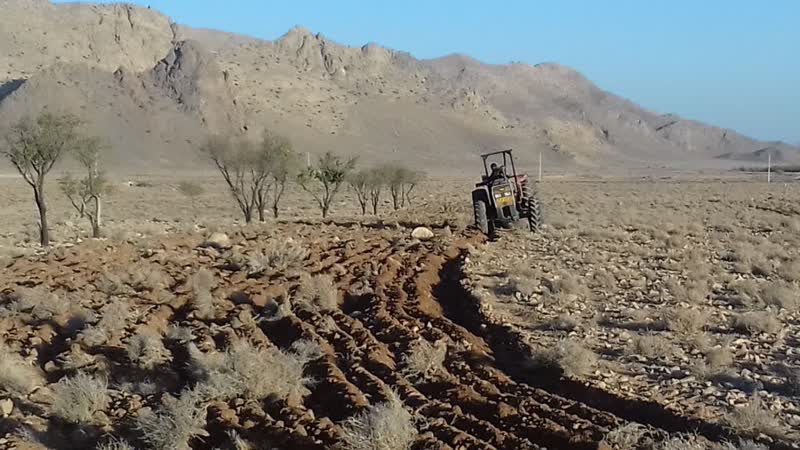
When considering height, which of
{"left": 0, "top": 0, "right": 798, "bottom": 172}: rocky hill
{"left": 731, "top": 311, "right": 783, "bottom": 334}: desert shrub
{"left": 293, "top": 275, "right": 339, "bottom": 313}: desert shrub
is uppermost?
{"left": 0, "top": 0, "right": 798, "bottom": 172}: rocky hill

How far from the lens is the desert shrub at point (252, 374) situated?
9078mm

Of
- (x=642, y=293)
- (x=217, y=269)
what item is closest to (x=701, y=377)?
(x=642, y=293)

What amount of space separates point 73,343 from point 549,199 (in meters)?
41.9

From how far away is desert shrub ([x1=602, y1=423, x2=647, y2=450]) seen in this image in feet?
23.2

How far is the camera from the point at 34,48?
12669cm

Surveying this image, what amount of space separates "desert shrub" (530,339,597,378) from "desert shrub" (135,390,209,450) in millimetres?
4091

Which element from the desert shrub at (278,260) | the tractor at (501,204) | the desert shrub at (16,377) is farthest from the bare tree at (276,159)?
the desert shrub at (16,377)

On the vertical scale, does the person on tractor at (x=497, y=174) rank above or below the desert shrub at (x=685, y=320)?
above

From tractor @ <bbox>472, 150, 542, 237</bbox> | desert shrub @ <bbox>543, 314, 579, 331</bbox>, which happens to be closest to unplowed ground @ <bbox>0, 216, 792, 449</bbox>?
desert shrub @ <bbox>543, 314, 579, 331</bbox>

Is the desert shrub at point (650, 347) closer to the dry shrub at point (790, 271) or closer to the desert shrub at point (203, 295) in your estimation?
the desert shrub at point (203, 295)

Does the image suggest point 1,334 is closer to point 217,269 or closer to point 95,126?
point 217,269

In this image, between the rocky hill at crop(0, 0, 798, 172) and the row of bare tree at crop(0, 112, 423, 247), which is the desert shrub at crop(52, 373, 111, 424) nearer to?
the row of bare tree at crop(0, 112, 423, 247)

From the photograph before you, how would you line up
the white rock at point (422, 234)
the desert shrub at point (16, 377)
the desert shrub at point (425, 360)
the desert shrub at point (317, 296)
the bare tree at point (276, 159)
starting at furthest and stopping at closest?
→ the bare tree at point (276, 159)
the white rock at point (422, 234)
the desert shrub at point (317, 296)
the desert shrub at point (16, 377)
the desert shrub at point (425, 360)

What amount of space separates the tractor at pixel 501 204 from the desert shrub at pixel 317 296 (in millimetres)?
11200
